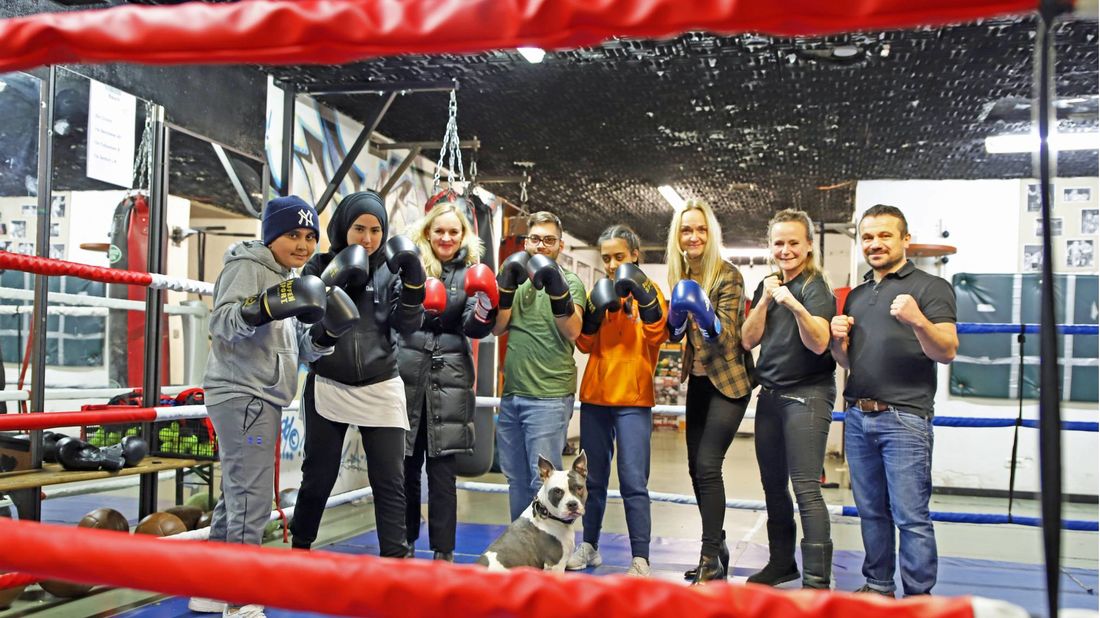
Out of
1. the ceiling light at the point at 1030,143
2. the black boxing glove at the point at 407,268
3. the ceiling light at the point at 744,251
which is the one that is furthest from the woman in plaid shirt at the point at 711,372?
the ceiling light at the point at 744,251

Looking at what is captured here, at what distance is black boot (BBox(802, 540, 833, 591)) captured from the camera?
2266 millimetres

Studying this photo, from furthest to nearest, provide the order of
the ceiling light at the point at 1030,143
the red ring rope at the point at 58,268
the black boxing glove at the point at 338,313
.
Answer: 1. the ceiling light at the point at 1030,143
2. the black boxing glove at the point at 338,313
3. the red ring rope at the point at 58,268

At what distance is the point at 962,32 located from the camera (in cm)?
367

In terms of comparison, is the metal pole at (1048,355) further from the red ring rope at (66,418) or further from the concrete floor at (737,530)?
the concrete floor at (737,530)

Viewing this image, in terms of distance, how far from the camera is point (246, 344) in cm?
208

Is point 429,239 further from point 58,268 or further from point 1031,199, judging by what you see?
point 1031,199

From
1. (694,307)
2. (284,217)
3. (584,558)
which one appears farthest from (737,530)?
(284,217)

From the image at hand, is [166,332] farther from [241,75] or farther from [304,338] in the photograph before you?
[304,338]

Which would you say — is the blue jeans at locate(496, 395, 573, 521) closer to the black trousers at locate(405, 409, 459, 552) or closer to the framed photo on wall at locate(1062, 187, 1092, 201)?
the black trousers at locate(405, 409, 459, 552)

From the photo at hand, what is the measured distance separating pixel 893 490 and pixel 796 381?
1.30 ft

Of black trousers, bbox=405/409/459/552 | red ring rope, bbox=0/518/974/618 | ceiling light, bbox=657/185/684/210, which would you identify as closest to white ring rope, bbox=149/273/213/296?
black trousers, bbox=405/409/459/552

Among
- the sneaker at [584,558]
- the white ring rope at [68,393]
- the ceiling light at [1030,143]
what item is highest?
the ceiling light at [1030,143]

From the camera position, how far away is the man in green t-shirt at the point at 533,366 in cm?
274

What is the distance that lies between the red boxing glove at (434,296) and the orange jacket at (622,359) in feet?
1.79
